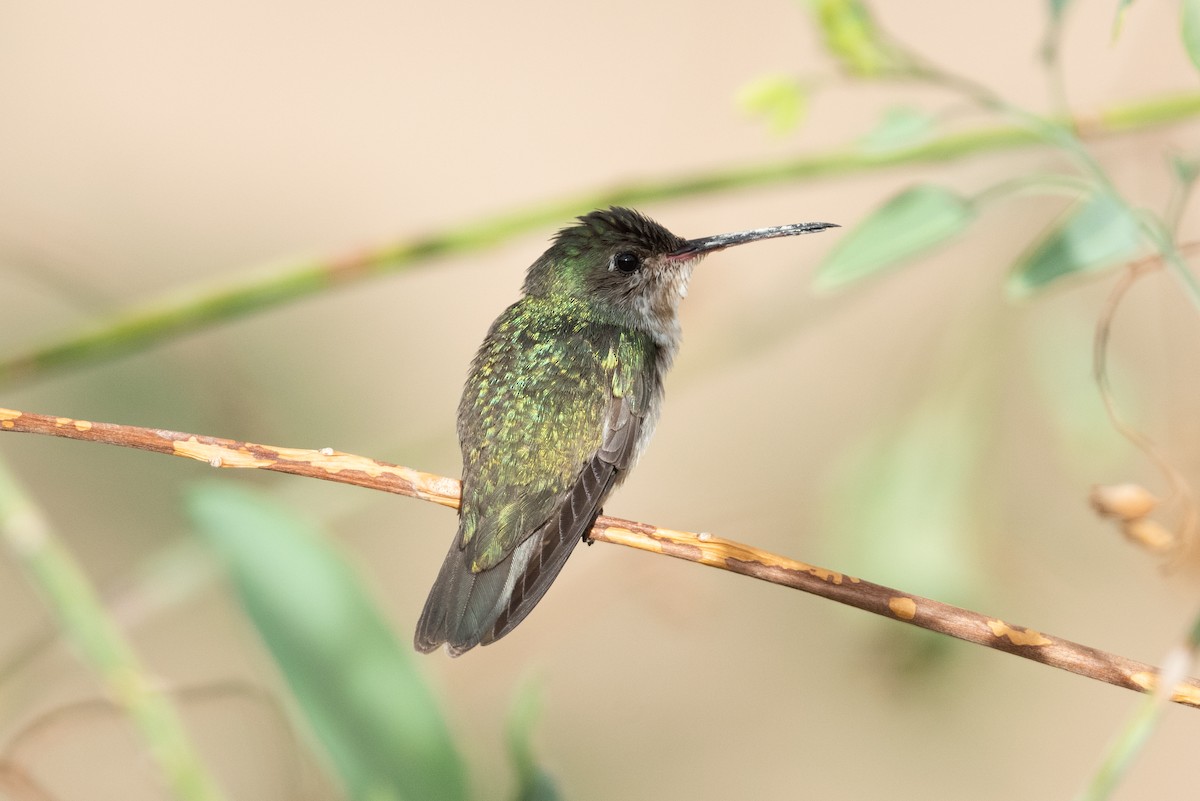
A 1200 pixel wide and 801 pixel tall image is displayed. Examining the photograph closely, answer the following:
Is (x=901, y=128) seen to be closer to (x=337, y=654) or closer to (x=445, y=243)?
(x=445, y=243)

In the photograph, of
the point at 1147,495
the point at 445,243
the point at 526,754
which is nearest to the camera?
the point at 526,754

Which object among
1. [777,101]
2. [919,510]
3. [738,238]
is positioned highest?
[777,101]

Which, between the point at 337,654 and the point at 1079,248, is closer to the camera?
the point at 337,654

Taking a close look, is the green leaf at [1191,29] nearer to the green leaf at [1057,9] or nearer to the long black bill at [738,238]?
the green leaf at [1057,9]

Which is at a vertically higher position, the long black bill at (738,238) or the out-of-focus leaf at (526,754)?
the long black bill at (738,238)

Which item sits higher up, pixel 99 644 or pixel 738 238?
pixel 738 238

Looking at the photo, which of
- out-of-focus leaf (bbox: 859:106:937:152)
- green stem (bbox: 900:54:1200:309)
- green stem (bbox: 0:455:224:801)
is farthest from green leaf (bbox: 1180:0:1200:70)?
green stem (bbox: 0:455:224:801)

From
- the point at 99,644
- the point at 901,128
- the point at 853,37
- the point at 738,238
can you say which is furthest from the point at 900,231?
the point at 99,644

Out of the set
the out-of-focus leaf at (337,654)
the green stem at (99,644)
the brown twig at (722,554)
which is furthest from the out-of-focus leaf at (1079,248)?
the green stem at (99,644)

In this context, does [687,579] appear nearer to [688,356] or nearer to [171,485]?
[688,356]
